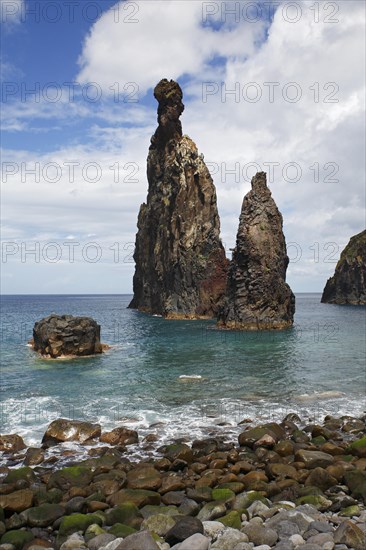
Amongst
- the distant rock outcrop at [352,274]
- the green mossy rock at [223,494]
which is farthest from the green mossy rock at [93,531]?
the distant rock outcrop at [352,274]

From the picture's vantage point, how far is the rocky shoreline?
30.8 ft

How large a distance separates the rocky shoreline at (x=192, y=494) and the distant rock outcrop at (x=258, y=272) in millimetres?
51873

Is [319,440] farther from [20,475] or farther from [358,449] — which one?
[20,475]

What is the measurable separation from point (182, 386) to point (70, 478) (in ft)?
50.2

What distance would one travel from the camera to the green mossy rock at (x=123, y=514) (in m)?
10.8

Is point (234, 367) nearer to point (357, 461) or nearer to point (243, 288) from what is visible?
point (357, 461)

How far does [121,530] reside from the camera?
9945 mm

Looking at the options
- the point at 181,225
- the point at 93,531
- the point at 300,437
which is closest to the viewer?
the point at 93,531

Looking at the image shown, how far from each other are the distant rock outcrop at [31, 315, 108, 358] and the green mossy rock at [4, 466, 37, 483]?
90.8 feet

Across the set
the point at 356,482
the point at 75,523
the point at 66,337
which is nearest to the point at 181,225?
the point at 66,337

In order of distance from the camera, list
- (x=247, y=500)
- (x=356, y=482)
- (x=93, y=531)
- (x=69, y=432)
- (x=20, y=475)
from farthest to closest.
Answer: (x=69, y=432) < (x=20, y=475) < (x=356, y=482) < (x=247, y=500) < (x=93, y=531)

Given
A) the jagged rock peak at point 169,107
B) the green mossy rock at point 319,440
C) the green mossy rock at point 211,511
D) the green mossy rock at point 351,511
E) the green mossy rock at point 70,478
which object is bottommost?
the green mossy rock at point 319,440

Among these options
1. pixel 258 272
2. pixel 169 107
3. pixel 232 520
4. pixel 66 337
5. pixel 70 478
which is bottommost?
pixel 70 478

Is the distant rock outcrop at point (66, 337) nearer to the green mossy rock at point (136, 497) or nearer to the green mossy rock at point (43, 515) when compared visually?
the green mossy rock at point (136, 497)
